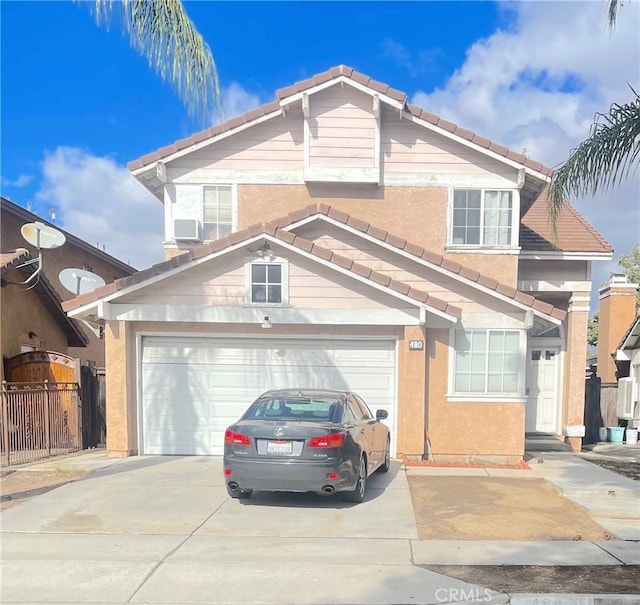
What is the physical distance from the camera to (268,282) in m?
9.53

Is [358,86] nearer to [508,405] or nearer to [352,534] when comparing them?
[508,405]

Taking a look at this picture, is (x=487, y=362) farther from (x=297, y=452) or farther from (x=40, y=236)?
(x=40, y=236)

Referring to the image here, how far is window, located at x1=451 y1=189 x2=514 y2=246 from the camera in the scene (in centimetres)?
1094

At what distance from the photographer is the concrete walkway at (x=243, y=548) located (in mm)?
4352

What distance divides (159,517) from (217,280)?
438cm

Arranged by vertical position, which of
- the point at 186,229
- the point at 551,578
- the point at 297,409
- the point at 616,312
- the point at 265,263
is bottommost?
the point at 551,578

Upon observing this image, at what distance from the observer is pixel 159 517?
20.8 feet

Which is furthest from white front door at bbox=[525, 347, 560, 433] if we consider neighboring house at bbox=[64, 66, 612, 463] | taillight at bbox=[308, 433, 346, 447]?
taillight at bbox=[308, 433, 346, 447]

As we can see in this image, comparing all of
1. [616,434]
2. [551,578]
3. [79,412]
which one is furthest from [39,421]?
[616,434]

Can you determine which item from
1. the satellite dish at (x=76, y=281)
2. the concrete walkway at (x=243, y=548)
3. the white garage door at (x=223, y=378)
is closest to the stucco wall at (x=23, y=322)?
the satellite dish at (x=76, y=281)

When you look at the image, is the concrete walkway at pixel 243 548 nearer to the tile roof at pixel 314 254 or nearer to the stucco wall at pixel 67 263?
the tile roof at pixel 314 254

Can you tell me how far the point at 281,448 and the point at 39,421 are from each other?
19.5 ft

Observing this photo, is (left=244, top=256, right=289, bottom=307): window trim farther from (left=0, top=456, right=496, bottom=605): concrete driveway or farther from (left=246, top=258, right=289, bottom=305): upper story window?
(left=0, top=456, right=496, bottom=605): concrete driveway

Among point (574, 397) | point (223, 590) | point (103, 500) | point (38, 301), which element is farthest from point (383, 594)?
point (38, 301)
